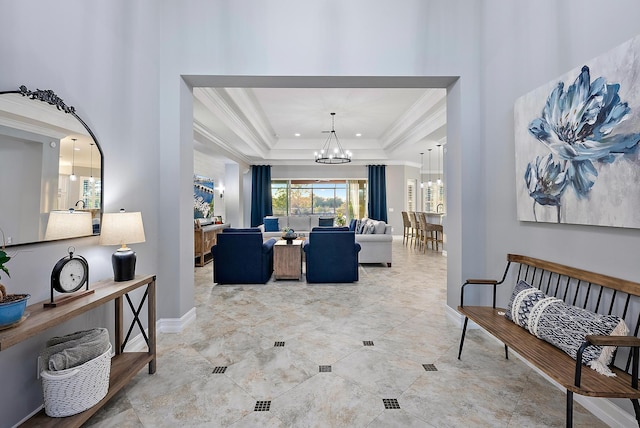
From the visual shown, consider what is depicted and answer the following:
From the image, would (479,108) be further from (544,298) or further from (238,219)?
(238,219)

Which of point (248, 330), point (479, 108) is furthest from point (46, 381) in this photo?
point (479, 108)

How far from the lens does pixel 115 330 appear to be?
2299 millimetres

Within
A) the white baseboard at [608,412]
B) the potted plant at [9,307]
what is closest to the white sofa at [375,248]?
the white baseboard at [608,412]

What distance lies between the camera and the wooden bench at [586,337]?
54.6 inches

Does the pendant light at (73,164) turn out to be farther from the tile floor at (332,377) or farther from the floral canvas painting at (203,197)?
the floral canvas painting at (203,197)

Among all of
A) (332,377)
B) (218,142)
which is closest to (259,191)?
(218,142)

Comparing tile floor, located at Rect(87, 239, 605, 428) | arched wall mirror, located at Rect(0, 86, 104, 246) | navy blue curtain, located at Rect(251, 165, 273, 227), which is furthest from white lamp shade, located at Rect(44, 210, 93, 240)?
navy blue curtain, located at Rect(251, 165, 273, 227)

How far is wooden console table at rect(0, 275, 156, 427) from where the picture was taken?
1311mm

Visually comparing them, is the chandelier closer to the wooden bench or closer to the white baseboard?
the wooden bench

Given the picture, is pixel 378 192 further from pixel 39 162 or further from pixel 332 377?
pixel 39 162

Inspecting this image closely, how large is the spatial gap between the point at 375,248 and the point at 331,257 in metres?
1.64

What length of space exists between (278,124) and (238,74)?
4407mm

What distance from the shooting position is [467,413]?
6.01 feet

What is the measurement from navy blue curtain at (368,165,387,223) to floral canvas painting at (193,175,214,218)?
5.59 metres
